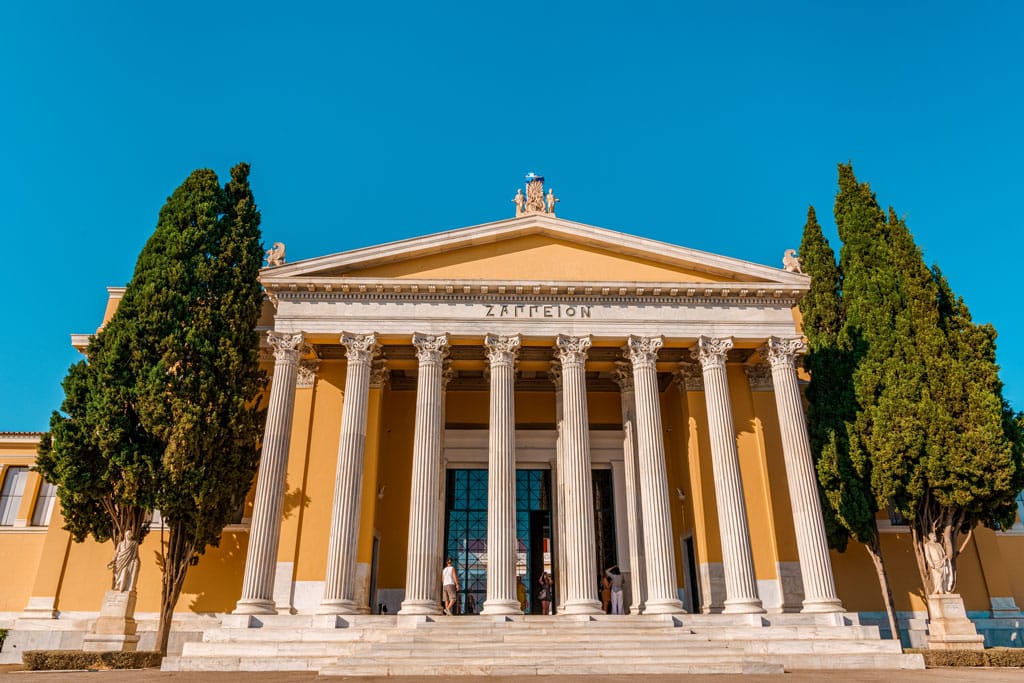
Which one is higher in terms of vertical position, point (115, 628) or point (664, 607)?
point (664, 607)

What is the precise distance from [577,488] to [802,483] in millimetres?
5946

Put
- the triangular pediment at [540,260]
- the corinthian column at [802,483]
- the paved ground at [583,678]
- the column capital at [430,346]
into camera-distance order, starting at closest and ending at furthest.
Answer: the paved ground at [583,678], the corinthian column at [802,483], the column capital at [430,346], the triangular pediment at [540,260]

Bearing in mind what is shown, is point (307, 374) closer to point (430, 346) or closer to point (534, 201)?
point (430, 346)

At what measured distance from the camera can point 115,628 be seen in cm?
1579

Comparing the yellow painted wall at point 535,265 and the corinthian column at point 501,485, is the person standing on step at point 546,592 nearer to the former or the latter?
the corinthian column at point 501,485

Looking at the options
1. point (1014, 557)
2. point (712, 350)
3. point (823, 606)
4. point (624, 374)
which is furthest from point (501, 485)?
point (1014, 557)

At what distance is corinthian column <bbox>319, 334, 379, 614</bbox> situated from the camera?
15875mm

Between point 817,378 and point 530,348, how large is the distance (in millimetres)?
8662

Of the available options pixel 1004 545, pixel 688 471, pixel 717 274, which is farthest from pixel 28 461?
pixel 1004 545

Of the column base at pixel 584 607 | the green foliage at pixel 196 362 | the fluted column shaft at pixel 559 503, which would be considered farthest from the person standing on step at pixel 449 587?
the green foliage at pixel 196 362

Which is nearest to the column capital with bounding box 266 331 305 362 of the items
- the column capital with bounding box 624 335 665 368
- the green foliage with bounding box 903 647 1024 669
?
the column capital with bounding box 624 335 665 368

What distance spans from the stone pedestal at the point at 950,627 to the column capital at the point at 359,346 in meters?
16.1

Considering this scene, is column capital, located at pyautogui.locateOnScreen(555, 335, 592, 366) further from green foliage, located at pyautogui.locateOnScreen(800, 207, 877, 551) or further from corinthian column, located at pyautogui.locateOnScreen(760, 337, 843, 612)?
green foliage, located at pyautogui.locateOnScreen(800, 207, 877, 551)

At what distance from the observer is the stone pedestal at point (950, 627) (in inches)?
650
